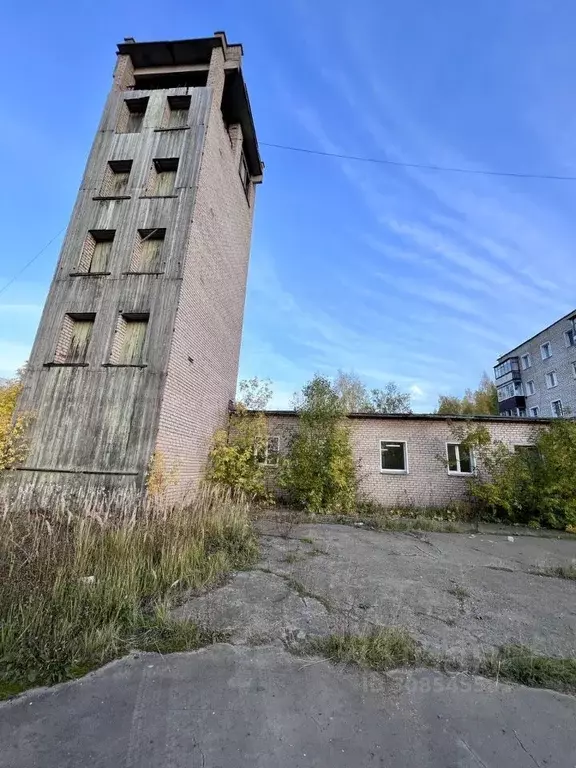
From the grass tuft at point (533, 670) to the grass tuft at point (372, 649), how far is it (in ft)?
2.02

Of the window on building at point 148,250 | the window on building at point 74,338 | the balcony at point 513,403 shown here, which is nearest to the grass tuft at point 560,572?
the window on building at point 74,338

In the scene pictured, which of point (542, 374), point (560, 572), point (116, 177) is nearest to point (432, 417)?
point (560, 572)

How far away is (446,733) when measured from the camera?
244 cm

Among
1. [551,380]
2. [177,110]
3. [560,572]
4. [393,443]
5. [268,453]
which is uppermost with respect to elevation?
[177,110]

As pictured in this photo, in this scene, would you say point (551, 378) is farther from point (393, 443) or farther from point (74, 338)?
point (74, 338)

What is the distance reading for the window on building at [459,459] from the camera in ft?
43.8

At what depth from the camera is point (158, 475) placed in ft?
28.7

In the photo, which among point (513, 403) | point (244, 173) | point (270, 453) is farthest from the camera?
point (513, 403)

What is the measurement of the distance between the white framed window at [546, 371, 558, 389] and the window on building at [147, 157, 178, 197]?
33.4 m

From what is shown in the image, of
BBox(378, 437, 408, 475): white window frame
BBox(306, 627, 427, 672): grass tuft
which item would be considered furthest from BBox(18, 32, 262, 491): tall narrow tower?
BBox(306, 627, 427, 672): grass tuft

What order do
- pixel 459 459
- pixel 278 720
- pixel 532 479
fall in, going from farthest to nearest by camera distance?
pixel 459 459 < pixel 532 479 < pixel 278 720

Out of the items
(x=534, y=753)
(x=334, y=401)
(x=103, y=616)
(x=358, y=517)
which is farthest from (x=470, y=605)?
(x=334, y=401)

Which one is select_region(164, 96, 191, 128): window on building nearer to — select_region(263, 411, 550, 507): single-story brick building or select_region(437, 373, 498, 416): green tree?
select_region(263, 411, 550, 507): single-story brick building

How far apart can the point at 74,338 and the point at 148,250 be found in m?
3.59
